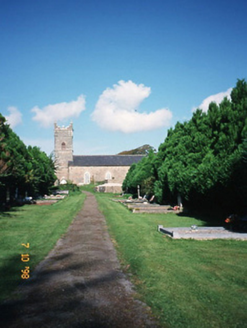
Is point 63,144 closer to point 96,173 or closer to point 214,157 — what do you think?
point 96,173

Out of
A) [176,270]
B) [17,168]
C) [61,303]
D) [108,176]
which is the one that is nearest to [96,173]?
[108,176]

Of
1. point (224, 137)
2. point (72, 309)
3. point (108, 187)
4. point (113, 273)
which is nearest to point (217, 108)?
point (224, 137)

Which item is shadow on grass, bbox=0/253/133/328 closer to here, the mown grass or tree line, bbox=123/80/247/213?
the mown grass

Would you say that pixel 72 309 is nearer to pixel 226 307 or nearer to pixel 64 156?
pixel 226 307

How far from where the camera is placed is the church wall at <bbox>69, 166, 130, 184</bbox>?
9019 cm

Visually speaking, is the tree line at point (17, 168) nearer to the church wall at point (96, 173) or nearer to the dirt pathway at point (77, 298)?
the dirt pathway at point (77, 298)

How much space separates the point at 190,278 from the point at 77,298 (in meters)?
2.90

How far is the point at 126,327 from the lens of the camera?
15.1 feet

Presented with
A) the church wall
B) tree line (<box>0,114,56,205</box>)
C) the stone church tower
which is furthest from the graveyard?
the stone church tower

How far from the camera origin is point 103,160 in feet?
307

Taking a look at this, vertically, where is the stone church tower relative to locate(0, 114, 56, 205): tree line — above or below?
above

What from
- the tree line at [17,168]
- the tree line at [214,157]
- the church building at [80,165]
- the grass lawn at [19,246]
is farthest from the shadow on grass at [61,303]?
the church building at [80,165]

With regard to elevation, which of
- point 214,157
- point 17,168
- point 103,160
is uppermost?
point 103,160

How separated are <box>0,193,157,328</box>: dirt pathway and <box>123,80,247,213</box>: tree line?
8.96m
